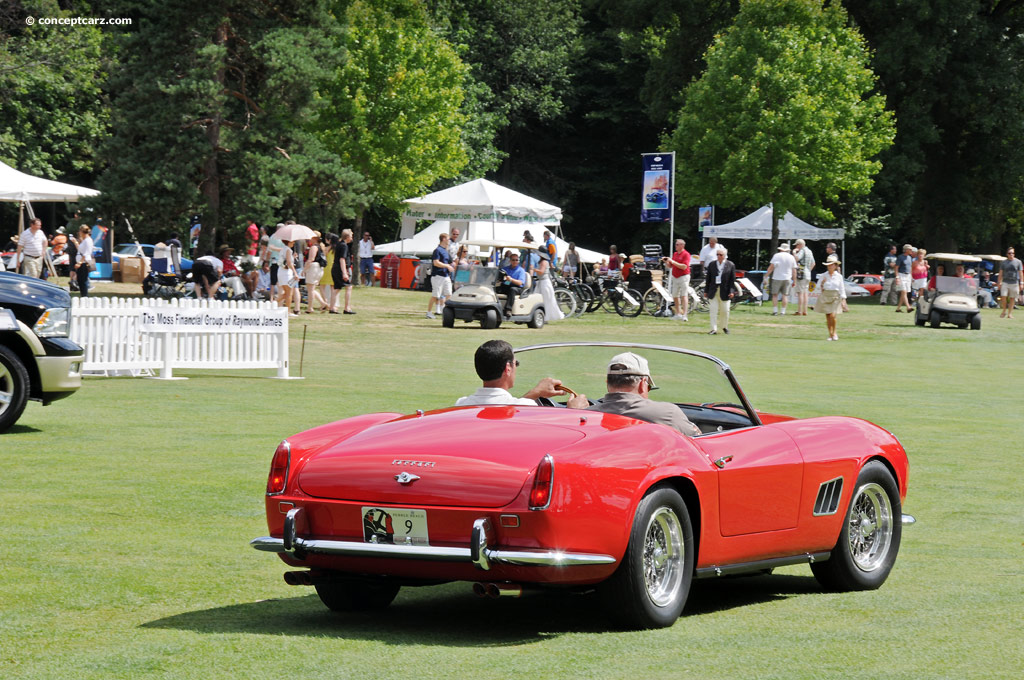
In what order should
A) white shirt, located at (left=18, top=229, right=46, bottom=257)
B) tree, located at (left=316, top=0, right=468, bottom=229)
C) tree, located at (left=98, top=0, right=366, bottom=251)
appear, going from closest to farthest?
1. white shirt, located at (left=18, top=229, right=46, bottom=257)
2. tree, located at (left=98, top=0, right=366, bottom=251)
3. tree, located at (left=316, top=0, right=468, bottom=229)

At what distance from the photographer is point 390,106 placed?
2258 inches

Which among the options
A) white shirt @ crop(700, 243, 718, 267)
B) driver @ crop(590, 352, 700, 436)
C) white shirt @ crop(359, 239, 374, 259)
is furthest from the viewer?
white shirt @ crop(359, 239, 374, 259)

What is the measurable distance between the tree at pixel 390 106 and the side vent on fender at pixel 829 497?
1923 inches

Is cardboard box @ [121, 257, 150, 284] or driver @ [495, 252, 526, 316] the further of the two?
cardboard box @ [121, 257, 150, 284]

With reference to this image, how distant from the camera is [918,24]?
58719 mm

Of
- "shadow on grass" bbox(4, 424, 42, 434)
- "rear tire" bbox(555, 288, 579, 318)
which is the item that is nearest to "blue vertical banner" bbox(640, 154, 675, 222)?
"rear tire" bbox(555, 288, 579, 318)

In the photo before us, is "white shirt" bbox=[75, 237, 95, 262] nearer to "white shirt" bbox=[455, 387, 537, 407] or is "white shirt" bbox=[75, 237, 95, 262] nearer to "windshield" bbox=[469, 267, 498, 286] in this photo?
"windshield" bbox=[469, 267, 498, 286]

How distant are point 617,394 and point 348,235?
28.5 meters

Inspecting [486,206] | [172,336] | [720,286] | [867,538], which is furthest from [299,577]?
[486,206]

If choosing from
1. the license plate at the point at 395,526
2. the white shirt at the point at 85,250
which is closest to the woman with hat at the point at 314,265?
the white shirt at the point at 85,250

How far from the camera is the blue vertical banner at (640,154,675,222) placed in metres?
45.8

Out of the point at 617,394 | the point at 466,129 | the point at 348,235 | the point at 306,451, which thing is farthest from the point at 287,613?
the point at 466,129

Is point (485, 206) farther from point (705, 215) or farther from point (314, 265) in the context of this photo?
point (314, 265)

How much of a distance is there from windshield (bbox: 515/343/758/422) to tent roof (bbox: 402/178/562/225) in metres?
42.3
